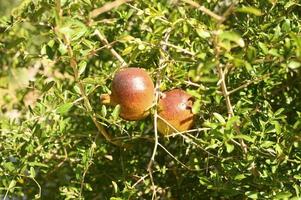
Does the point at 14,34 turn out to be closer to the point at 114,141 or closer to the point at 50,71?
the point at 50,71

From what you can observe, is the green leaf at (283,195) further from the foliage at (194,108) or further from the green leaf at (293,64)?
the green leaf at (293,64)

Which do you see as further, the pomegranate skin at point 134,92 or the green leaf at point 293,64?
the pomegranate skin at point 134,92

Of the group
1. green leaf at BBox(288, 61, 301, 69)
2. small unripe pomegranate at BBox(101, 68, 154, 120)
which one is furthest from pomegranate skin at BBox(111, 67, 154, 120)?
green leaf at BBox(288, 61, 301, 69)


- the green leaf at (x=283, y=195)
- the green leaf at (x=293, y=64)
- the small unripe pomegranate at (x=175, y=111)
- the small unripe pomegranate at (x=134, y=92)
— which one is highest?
the green leaf at (x=293, y=64)

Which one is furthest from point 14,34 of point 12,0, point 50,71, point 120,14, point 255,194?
point 12,0

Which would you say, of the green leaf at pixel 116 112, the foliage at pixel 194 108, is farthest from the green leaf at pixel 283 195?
the green leaf at pixel 116 112

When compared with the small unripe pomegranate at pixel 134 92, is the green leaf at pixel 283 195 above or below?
below
